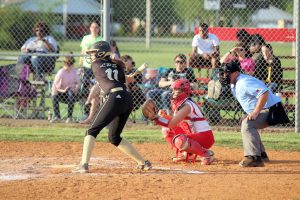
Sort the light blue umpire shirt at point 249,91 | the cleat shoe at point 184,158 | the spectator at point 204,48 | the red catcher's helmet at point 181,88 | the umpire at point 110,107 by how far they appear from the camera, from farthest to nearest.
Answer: the spectator at point 204,48 → the cleat shoe at point 184,158 → the red catcher's helmet at point 181,88 → the light blue umpire shirt at point 249,91 → the umpire at point 110,107

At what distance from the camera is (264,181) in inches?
324

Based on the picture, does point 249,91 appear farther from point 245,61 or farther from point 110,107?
point 245,61

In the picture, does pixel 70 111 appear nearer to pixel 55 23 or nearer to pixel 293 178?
pixel 293 178

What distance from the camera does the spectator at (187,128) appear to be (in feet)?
30.6

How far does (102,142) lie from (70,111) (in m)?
2.33

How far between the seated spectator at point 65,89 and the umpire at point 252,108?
5.12 m

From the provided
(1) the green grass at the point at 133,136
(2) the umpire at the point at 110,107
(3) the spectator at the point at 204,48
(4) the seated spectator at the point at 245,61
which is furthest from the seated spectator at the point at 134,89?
Result: (2) the umpire at the point at 110,107

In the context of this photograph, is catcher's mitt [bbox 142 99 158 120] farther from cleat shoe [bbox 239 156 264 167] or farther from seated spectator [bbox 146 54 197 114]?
seated spectator [bbox 146 54 197 114]

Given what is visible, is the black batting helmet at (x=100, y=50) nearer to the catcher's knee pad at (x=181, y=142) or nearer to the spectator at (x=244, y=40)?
the catcher's knee pad at (x=181, y=142)

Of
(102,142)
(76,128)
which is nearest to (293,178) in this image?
(102,142)

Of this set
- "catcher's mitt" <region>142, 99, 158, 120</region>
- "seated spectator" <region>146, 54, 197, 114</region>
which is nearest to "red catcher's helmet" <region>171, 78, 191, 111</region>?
"catcher's mitt" <region>142, 99, 158, 120</region>

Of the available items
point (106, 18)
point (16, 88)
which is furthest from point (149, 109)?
point (16, 88)

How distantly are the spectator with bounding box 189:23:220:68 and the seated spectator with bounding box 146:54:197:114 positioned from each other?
66 centimetres

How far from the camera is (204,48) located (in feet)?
47.2
